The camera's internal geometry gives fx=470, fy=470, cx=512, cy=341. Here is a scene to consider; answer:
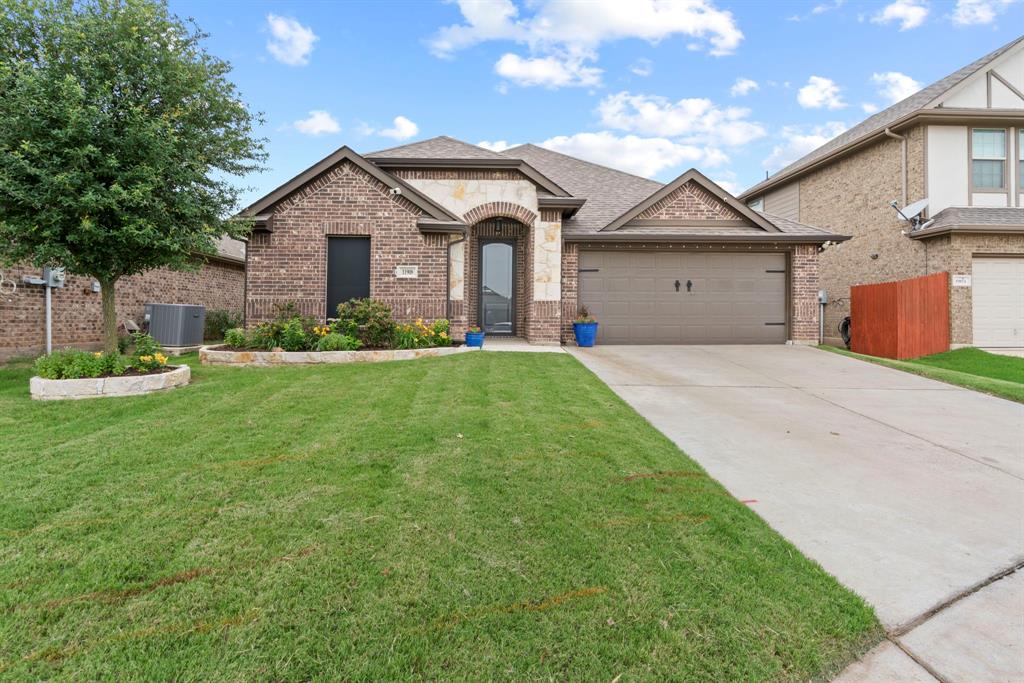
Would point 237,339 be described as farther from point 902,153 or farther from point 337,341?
point 902,153

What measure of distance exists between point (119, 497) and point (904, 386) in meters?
10.1

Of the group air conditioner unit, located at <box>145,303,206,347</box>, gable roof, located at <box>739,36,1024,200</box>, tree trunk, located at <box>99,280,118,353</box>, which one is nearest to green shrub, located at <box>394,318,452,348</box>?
tree trunk, located at <box>99,280,118,353</box>

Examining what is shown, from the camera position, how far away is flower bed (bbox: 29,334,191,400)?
6035mm

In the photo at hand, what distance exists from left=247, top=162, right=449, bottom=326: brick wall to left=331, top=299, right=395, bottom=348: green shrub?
1229 mm

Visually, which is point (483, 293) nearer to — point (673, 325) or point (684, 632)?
point (673, 325)

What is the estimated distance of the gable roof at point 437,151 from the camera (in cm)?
1202

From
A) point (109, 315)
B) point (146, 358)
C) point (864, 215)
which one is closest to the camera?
point (146, 358)

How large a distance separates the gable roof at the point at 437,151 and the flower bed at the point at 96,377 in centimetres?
A: 765

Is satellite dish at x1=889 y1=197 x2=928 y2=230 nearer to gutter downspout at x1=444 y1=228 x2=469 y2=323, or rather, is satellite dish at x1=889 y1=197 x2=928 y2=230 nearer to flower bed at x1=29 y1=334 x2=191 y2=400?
gutter downspout at x1=444 y1=228 x2=469 y2=323

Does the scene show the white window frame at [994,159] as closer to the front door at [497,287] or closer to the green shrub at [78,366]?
the front door at [497,287]

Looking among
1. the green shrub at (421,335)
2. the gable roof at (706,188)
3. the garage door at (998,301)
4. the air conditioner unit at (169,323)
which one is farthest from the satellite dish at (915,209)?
the air conditioner unit at (169,323)

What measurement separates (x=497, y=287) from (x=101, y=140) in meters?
8.90

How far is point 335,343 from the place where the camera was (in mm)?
8930

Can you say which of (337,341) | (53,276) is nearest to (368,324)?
(337,341)
